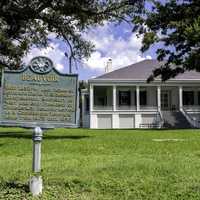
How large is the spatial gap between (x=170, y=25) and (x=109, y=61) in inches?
773

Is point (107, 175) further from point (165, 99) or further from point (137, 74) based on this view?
point (165, 99)

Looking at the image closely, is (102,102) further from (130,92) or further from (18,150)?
(18,150)

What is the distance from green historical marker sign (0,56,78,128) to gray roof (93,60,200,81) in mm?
39235

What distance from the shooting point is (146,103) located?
49719 millimetres

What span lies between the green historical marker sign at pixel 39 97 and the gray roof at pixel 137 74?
3923 centimetres

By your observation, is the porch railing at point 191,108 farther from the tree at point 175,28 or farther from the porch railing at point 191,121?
the tree at point 175,28

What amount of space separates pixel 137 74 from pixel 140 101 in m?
2.66

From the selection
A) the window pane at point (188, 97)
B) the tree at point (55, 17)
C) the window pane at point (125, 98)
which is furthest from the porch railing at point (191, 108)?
the tree at point (55, 17)

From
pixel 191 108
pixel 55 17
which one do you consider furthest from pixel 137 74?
pixel 55 17

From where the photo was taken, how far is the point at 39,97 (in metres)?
8.53

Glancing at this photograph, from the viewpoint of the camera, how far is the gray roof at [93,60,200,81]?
4812cm

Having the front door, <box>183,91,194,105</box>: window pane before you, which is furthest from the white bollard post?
<box>183,91,194,105</box>: window pane

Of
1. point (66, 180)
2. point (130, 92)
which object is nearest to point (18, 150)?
point (66, 180)

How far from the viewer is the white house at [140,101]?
1873 inches
